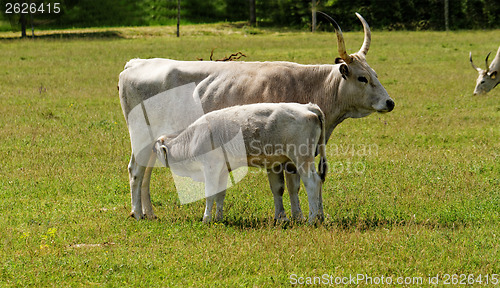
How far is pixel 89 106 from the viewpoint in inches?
691

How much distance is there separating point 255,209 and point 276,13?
4665 centimetres

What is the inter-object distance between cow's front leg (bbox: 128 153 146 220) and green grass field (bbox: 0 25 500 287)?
0.15 m

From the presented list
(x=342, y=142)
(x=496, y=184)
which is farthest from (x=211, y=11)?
(x=496, y=184)

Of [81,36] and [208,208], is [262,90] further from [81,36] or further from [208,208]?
[81,36]

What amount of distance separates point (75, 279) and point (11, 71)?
62.8 feet

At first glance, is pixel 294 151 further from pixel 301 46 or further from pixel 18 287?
pixel 301 46

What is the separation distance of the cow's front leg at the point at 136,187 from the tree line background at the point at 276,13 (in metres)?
40.3

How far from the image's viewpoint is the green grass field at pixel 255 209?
6.49 meters

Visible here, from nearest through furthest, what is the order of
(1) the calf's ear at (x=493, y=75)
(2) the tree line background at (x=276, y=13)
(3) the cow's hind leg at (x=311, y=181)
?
(3) the cow's hind leg at (x=311, y=181)
(1) the calf's ear at (x=493, y=75)
(2) the tree line background at (x=276, y=13)

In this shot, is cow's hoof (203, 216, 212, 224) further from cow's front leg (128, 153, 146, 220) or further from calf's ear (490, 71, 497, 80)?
calf's ear (490, 71, 497, 80)

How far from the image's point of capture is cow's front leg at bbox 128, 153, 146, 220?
8.53m

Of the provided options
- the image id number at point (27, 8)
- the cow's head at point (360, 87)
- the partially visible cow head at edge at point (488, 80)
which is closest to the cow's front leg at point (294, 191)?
the cow's head at point (360, 87)

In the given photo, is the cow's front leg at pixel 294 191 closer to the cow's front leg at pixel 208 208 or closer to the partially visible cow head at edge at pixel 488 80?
the cow's front leg at pixel 208 208

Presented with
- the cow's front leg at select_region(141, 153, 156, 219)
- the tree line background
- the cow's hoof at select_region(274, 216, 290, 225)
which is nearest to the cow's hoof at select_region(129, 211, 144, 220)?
the cow's front leg at select_region(141, 153, 156, 219)
